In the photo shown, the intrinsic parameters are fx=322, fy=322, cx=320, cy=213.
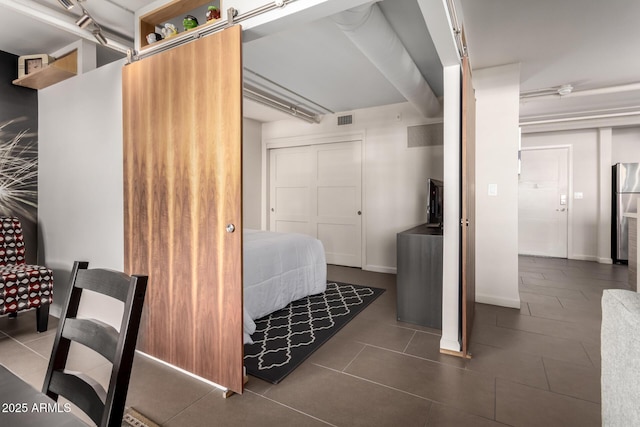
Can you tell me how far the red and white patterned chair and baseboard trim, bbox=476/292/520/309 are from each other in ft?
13.5

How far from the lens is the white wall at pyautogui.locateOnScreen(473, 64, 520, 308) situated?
10.7ft

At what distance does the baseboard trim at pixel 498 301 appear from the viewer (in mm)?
3305

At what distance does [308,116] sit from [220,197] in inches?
143

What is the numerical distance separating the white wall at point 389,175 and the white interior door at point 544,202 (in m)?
2.89

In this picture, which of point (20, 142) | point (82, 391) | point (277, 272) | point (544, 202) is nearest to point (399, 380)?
point (277, 272)

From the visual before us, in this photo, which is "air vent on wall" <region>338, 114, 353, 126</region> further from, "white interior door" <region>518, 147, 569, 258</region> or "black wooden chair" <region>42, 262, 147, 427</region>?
"black wooden chair" <region>42, 262, 147, 427</region>

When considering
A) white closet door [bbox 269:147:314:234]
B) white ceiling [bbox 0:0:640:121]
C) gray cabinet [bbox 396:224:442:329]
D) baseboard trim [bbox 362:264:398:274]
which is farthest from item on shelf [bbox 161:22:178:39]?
baseboard trim [bbox 362:264:398:274]

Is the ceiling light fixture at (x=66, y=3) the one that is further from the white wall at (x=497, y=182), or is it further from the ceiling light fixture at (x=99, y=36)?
the white wall at (x=497, y=182)

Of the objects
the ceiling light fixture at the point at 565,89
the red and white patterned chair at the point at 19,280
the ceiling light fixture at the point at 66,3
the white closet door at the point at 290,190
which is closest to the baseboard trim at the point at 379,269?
the white closet door at the point at 290,190

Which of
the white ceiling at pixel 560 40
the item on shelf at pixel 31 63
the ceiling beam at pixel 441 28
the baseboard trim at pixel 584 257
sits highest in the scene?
the white ceiling at pixel 560 40

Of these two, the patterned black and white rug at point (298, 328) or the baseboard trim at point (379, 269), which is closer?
the patterned black and white rug at point (298, 328)

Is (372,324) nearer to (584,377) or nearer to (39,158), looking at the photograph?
(584,377)

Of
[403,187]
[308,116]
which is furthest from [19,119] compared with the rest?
[403,187]

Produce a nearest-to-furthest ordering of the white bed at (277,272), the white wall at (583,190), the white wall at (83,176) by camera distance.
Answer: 1. the white wall at (83,176)
2. the white bed at (277,272)
3. the white wall at (583,190)
